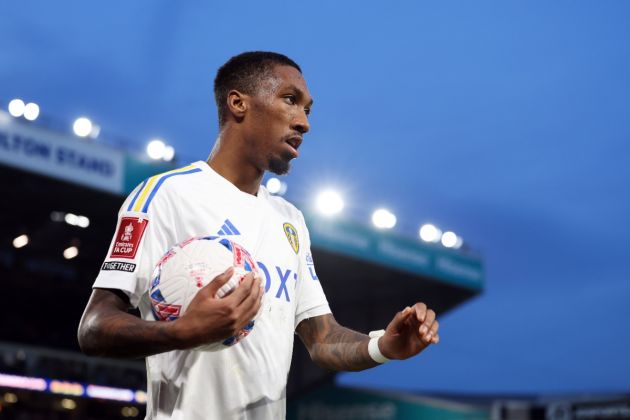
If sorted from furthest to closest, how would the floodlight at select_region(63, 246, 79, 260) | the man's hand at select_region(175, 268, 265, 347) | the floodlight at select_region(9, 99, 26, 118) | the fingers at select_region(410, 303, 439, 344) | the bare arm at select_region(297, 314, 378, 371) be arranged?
the floodlight at select_region(63, 246, 79, 260)
the floodlight at select_region(9, 99, 26, 118)
the bare arm at select_region(297, 314, 378, 371)
the fingers at select_region(410, 303, 439, 344)
the man's hand at select_region(175, 268, 265, 347)

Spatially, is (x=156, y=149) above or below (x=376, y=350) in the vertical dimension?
above

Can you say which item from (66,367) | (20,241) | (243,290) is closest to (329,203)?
(66,367)

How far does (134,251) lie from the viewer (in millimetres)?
3115

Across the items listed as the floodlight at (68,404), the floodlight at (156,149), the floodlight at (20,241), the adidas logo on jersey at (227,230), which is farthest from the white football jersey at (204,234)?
the floodlight at (68,404)

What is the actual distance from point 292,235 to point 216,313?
1177mm

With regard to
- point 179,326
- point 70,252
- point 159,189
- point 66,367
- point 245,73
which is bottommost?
point 179,326

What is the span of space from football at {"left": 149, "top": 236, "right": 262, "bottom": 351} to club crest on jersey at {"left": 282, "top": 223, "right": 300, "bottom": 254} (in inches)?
27.1

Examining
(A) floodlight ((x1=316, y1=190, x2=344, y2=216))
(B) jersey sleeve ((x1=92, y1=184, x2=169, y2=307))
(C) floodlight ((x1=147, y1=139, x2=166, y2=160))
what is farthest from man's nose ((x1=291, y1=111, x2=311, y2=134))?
(A) floodlight ((x1=316, y1=190, x2=344, y2=216))

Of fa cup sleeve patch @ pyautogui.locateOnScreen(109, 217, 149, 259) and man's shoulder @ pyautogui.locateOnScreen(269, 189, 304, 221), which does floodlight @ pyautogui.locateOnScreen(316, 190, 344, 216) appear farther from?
fa cup sleeve patch @ pyautogui.locateOnScreen(109, 217, 149, 259)

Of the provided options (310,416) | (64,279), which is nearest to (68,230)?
(64,279)

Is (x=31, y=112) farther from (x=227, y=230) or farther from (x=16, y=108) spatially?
(x=227, y=230)

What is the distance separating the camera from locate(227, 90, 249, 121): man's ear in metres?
3.63

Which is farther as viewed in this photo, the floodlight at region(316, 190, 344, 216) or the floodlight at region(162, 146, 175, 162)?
the floodlight at region(316, 190, 344, 216)

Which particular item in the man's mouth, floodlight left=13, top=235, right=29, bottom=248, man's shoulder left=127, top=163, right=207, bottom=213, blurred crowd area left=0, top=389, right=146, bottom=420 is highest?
floodlight left=13, top=235, right=29, bottom=248
